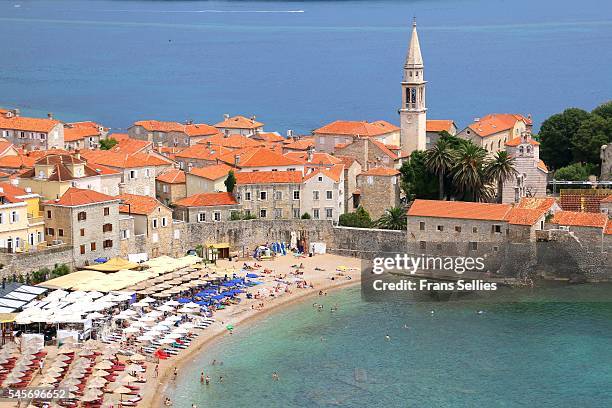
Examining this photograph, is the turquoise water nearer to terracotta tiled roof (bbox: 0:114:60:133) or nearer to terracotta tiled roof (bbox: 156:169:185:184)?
terracotta tiled roof (bbox: 156:169:185:184)

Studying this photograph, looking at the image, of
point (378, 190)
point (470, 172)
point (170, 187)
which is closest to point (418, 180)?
point (378, 190)

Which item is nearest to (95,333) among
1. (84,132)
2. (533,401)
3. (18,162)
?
(533,401)

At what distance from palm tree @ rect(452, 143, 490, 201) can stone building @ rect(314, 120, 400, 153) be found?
Result: 41.1 feet

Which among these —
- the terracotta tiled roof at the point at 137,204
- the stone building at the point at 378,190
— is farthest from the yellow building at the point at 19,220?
the stone building at the point at 378,190

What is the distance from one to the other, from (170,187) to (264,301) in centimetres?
1568

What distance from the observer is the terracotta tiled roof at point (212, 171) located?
6712 cm

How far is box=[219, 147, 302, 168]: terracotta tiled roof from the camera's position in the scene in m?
69.6

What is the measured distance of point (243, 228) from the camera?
6406 cm

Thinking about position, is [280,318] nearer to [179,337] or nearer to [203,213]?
[179,337]

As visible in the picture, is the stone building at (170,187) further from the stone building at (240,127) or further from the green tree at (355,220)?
the stone building at (240,127)

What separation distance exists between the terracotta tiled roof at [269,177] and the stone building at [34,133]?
21.6 meters

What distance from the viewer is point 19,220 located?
2210 inches

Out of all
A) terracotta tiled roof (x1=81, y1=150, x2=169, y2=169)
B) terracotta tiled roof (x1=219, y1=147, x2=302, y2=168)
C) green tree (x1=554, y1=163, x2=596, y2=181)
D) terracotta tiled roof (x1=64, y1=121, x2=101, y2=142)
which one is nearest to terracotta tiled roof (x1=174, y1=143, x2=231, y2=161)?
terracotta tiled roof (x1=219, y1=147, x2=302, y2=168)

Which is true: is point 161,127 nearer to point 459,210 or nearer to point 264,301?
point 459,210
